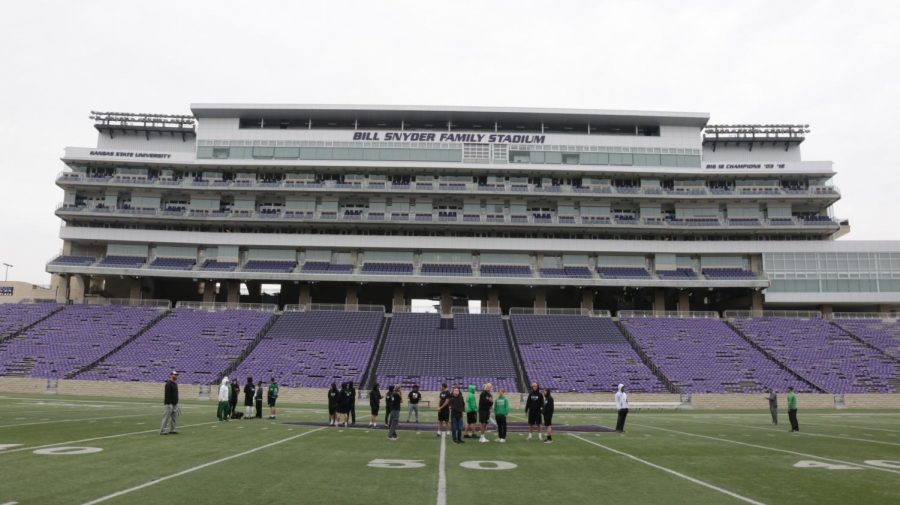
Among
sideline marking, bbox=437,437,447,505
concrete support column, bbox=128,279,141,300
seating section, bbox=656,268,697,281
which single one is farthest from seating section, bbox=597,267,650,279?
concrete support column, bbox=128,279,141,300

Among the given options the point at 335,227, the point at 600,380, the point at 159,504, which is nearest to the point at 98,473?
the point at 159,504

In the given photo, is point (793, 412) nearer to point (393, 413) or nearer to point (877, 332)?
point (393, 413)

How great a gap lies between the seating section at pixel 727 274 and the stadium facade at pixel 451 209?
26cm

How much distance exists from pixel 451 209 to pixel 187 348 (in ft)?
97.0

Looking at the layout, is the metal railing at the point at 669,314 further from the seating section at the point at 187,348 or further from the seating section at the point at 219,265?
the seating section at the point at 219,265

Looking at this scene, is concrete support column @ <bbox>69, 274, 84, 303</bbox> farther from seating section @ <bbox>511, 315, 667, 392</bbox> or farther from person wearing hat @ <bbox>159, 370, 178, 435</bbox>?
person wearing hat @ <bbox>159, 370, 178, 435</bbox>

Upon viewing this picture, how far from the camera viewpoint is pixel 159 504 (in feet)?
29.2

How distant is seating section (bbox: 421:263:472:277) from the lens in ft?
197

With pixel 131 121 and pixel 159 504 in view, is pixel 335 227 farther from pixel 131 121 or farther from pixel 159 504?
pixel 159 504

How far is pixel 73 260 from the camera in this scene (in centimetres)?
6088

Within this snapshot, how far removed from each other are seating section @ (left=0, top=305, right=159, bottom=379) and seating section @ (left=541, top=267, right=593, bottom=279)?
124 ft

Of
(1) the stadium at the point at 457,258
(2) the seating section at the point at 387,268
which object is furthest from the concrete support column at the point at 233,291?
(2) the seating section at the point at 387,268

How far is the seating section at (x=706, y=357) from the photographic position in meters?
44.3

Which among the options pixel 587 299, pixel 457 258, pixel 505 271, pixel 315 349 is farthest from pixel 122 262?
pixel 587 299
